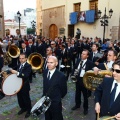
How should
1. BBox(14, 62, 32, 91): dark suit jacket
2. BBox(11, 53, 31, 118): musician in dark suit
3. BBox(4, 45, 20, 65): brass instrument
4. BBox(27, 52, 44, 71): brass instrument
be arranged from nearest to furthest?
1. BBox(14, 62, 32, 91): dark suit jacket
2. BBox(11, 53, 31, 118): musician in dark suit
3. BBox(27, 52, 44, 71): brass instrument
4. BBox(4, 45, 20, 65): brass instrument

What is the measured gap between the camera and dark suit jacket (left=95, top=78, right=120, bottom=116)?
9.57 ft

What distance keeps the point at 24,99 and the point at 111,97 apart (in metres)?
3.19

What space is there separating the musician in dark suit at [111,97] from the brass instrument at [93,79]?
1.64m

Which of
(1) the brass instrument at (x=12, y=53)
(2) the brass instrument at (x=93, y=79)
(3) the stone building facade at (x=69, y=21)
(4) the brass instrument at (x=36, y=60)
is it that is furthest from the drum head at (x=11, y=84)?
(3) the stone building facade at (x=69, y=21)

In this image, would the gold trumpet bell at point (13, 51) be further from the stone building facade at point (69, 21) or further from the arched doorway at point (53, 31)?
the arched doorway at point (53, 31)

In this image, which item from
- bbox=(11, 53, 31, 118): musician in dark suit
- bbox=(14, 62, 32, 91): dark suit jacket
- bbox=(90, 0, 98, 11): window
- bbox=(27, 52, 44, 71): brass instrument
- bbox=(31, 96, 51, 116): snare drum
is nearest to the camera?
bbox=(31, 96, 51, 116): snare drum

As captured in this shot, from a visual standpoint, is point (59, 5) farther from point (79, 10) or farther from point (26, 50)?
point (26, 50)

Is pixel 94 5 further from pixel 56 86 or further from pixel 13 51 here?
pixel 56 86

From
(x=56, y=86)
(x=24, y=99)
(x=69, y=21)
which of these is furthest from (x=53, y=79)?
(x=69, y=21)

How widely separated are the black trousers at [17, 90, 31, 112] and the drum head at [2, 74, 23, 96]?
43cm

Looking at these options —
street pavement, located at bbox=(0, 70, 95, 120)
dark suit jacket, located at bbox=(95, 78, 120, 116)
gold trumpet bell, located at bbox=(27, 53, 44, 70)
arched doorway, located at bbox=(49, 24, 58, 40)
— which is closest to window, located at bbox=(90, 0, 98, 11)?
arched doorway, located at bbox=(49, 24, 58, 40)

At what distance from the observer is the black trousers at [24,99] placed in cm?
552

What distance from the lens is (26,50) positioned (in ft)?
34.8

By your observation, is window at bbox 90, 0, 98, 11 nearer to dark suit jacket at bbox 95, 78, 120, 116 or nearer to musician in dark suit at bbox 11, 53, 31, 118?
musician in dark suit at bbox 11, 53, 31, 118
